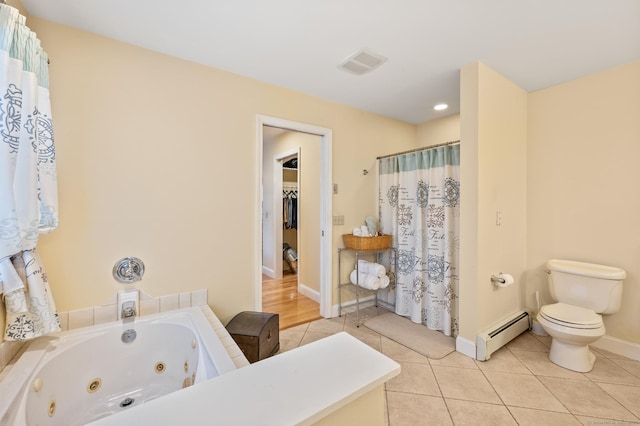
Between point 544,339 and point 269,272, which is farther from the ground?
point 269,272

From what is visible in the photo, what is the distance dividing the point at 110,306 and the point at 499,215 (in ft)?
9.93

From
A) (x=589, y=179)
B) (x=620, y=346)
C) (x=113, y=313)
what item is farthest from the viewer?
(x=589, y=179)

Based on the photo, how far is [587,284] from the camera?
207 centimetres

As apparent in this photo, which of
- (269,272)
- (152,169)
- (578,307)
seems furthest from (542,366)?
(269,272)

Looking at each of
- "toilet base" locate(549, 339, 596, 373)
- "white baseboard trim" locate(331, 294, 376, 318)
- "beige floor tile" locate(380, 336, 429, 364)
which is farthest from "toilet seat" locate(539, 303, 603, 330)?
"white baseboard trim" locate(331, 294, 376, 318)

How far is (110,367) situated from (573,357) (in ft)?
10.1

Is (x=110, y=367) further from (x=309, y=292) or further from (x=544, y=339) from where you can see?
(x=544, y=339)

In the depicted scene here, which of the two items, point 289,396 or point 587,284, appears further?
point 587,284

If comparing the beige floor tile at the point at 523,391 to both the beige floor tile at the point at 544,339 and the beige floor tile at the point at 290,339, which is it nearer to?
the beige floor tile at the point at 544,339

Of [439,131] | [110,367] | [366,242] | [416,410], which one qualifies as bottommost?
[416,410]

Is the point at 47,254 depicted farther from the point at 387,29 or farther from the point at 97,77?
the point at 387,29

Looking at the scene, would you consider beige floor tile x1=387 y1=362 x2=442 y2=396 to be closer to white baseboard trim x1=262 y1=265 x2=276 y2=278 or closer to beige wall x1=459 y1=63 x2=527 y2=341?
beige wall x1=459 y1=63 x2=527 y2=341

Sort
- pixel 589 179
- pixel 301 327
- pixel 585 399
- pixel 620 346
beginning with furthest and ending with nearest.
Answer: pixel 301 327, pixel 589 179, pixel 620 346, pixel 585 399

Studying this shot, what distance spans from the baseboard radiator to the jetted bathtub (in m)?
1.85
